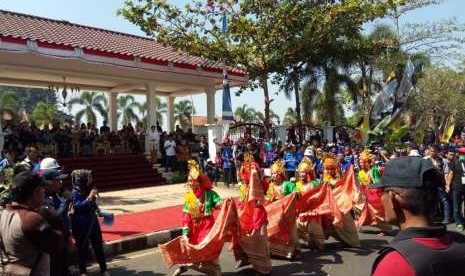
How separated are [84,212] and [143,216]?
4.73m

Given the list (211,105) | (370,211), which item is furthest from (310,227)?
(211,105)

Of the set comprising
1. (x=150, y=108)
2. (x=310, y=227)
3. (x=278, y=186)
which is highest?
(x=150, y=108)

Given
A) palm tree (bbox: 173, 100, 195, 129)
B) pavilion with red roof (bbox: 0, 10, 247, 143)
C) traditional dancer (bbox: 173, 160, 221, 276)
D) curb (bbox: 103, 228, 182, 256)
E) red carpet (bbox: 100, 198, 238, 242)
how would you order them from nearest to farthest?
1. traditional dancer (bbox: 173, 160, 221, 276)
2. curb (bbox: 103, 228, 182, 256)
3. red carpet (bbox: 100, 198, 238, 242)
4. pavilion with red roof (bbox: 0, 10, 247, 143)
5. palm tree (bbox: 173, 100, 195, 129)

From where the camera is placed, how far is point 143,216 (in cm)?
1125

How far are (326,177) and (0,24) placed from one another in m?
11.8

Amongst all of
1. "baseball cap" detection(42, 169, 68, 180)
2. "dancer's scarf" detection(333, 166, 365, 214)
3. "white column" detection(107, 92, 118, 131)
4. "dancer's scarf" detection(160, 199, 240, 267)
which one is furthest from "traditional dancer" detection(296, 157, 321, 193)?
"white column" detection(107, 92, 118, 131)

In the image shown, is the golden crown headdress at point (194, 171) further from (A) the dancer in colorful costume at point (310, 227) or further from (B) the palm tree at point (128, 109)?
(B) the palm tree at point (128, 109)

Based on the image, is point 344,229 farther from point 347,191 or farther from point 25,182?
point 25,182

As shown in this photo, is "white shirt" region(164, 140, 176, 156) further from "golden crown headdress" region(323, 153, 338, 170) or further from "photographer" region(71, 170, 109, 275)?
"photographer" region(71, 170, 109, 275)

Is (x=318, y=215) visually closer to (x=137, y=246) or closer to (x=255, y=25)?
(x=137, y=246)

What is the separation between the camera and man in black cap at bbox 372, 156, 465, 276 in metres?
1.83

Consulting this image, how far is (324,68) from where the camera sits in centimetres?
2198

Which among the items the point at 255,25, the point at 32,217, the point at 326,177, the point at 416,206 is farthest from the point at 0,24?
the point at 416,206

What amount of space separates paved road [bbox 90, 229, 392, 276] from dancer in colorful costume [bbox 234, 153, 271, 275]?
0.27m
